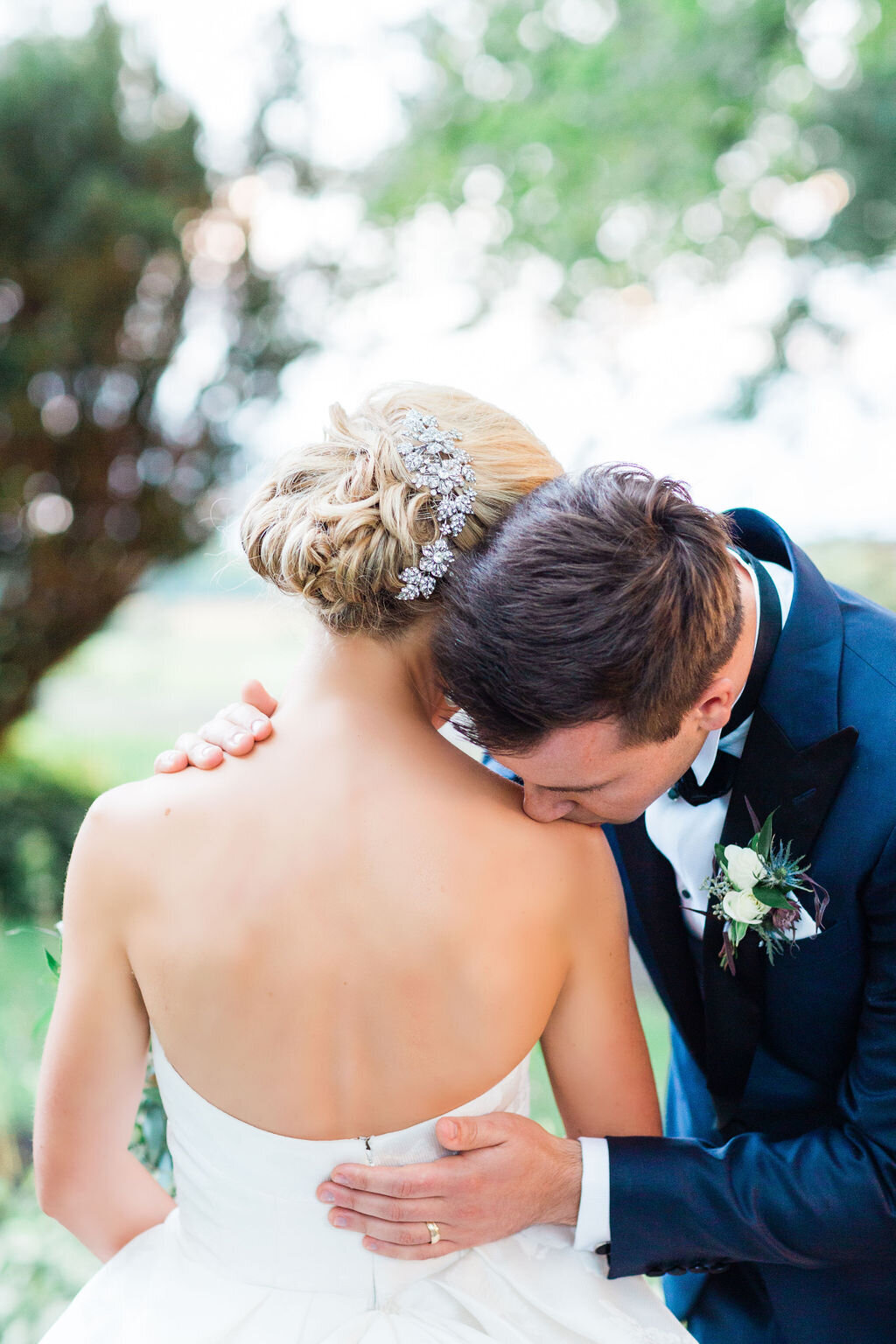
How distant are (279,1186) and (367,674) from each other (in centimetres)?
81

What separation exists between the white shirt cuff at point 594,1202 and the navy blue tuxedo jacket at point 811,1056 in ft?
0.05

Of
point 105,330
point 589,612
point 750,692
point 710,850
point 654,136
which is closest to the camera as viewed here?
point 589,612

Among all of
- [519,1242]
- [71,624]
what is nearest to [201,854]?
[519,1242]

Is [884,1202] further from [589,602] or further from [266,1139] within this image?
[589,602]

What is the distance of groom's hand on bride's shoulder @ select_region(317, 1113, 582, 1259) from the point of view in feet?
5.03

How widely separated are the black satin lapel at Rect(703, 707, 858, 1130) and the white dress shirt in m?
0.06

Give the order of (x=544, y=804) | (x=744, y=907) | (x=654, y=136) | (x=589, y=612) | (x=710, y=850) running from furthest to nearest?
1. (x=654, y=136)
2. (x=710, y=850)
3. (x=744, y=907)
4. (x=544, y=804)
5. (x=589, y=612)

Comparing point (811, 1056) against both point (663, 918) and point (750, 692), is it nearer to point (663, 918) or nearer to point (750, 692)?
point (663, 918)

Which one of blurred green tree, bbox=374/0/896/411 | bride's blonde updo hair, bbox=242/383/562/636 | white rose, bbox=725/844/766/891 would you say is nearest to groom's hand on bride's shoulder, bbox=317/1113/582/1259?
white rose, bbox=725/844/766/891

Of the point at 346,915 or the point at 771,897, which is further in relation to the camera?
the point at 771,897

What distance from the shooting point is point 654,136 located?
6809mm

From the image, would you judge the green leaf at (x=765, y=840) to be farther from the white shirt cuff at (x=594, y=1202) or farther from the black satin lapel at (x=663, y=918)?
the white shirt cuff at (x=594, y=1202)

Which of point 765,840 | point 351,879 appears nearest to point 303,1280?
point 351,879

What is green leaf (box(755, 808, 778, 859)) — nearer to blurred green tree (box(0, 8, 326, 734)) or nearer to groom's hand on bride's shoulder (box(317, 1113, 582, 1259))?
groom's hand on bride's shoulder (box(317, 1113, 582, 1259))
